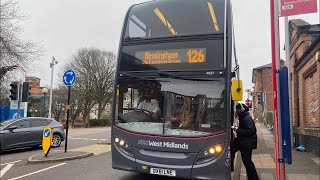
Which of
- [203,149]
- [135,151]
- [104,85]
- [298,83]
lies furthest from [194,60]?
[104,85]

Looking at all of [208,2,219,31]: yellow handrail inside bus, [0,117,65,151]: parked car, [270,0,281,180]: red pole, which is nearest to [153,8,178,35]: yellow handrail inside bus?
[208,2,219,31]: yellow handrail inside bus

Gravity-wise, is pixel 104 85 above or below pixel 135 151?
above

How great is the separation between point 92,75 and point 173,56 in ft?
124

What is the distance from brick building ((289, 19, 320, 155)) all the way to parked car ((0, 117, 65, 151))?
1061cm

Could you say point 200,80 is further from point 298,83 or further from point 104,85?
point 104,85

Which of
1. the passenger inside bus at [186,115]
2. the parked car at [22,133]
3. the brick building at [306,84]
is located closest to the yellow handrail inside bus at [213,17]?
the passenger inside bus at [186,115]

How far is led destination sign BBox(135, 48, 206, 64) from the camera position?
21.5 feet

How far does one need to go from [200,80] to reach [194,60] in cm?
43

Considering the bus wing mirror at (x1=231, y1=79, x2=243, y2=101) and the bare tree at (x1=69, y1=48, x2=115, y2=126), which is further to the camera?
the bare tree at (x1=69, y1=48, x2=115, y2=126)

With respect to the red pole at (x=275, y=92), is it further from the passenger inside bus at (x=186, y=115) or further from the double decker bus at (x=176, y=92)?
the passenger inside bus at (x=186, y=115)

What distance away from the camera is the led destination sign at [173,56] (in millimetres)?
6543

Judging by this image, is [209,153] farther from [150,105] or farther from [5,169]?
[5,169]

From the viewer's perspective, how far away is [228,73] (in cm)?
629

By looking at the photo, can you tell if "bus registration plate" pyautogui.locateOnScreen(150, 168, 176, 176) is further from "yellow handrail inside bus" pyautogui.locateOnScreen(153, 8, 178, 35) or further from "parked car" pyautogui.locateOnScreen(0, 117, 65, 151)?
"parked car" pyautogui.locateOnScreen(0, 117, 65, 151)
